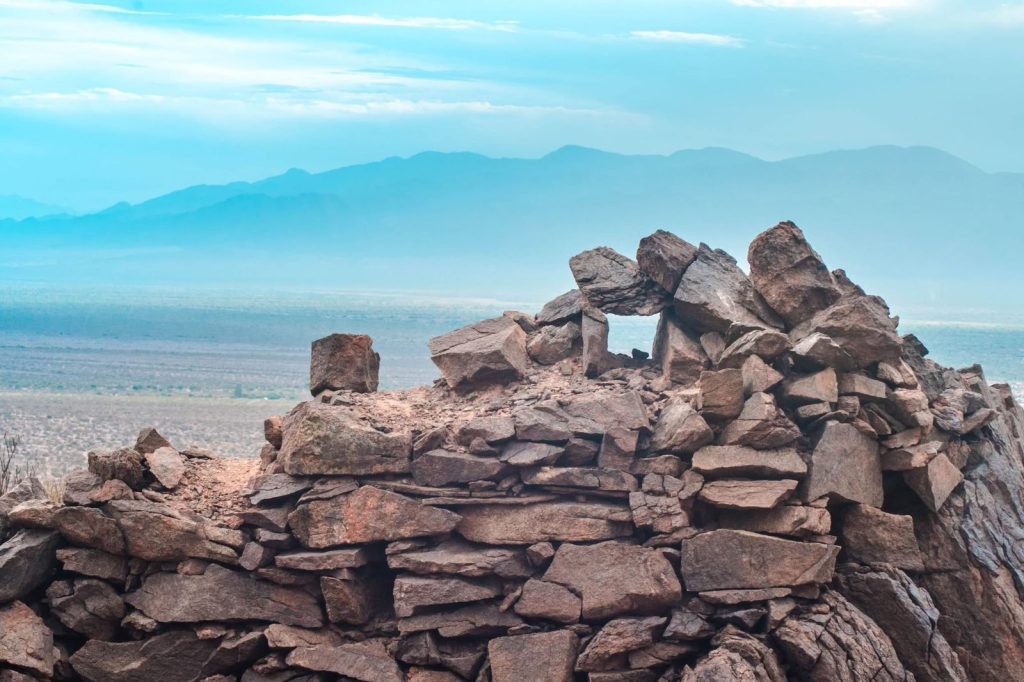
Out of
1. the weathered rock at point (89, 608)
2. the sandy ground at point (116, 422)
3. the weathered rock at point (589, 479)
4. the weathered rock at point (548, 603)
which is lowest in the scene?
the sandy ground at point (116, 422)

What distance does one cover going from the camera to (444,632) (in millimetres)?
15750

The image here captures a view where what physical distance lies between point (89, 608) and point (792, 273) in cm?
1170

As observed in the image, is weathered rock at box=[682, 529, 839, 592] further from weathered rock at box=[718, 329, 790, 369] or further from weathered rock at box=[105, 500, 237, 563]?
weathered rock at box=[105, 500, 237, 563]

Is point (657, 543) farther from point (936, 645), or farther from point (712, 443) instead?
point (936, 645)

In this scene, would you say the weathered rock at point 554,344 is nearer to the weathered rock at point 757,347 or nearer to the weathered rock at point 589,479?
the weathered rock at point 757,347

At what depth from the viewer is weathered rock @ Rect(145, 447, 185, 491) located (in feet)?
56.7

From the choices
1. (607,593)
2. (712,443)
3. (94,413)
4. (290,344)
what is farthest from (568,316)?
(290,344)

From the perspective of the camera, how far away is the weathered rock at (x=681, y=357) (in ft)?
58.5

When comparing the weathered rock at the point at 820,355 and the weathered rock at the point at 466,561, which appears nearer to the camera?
the weathered rock at the point at 466,561

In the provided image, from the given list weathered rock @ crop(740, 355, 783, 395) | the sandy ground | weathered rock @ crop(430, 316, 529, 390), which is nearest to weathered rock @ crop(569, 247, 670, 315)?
weathered rock @ crop(430, 316, 529, 390)

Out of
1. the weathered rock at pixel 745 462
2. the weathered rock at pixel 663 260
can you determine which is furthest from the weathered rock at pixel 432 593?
A: the weathered rock at pixel 663 260

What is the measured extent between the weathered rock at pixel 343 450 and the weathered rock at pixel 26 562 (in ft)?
12.2

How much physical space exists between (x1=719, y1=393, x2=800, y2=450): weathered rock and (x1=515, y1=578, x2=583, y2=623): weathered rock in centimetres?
309

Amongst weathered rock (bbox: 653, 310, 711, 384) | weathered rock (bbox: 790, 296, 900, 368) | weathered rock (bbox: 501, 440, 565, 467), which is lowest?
weathered rock (bbox: 501, 440, 565, 467)
